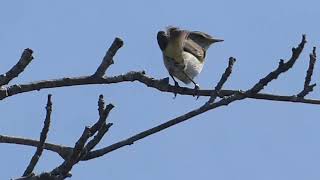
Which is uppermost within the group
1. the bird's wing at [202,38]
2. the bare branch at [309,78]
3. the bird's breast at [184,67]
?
the bird's wing at [202,38]

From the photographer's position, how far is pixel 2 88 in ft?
13.5

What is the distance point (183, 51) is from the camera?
8.41 m

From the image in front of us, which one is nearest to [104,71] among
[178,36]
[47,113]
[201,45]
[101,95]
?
[101,95]

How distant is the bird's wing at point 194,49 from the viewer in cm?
884

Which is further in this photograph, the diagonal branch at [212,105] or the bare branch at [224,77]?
the bare branch at [224,77]

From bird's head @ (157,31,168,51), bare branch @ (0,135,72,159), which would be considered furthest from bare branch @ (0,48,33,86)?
bird's head @ (157,31,168,51)

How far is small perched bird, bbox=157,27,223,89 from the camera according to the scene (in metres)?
6.82

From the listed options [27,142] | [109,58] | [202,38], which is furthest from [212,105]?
[202,38]

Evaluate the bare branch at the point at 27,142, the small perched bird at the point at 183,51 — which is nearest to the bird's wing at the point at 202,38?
the small perched bird at the point at 183,51

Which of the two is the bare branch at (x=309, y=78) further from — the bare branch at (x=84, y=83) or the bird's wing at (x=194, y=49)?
the bird's wing at (x=194, y=49)

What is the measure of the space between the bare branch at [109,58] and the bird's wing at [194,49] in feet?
14.9

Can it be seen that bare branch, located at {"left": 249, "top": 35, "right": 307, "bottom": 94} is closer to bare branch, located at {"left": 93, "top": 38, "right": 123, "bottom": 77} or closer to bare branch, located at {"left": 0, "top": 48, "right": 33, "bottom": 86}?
bare branch, located at {"left": 93, "top": 38, "right": 123, "bottom": 77}

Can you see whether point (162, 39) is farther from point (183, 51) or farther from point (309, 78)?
point (309, 78)

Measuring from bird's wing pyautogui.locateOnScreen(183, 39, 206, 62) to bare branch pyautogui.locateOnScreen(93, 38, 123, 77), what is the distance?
454 centimetres
